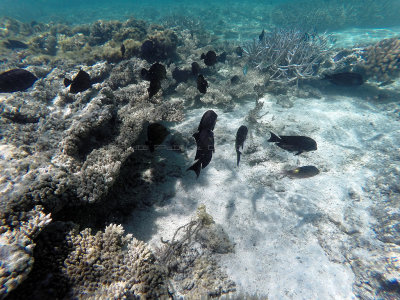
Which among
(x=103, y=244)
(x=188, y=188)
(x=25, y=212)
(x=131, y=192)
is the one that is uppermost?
(x=25, y=212)

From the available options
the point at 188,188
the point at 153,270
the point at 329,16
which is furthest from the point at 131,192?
the point at 329,16

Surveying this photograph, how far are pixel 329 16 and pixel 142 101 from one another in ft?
78.0

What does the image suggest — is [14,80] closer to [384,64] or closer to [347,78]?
[347,78]

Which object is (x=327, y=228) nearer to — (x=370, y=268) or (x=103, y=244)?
(x=370, y=268)

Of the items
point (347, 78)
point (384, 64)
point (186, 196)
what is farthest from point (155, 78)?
point (384, 64)

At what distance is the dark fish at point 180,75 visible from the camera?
7351mm

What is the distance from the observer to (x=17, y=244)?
193cm

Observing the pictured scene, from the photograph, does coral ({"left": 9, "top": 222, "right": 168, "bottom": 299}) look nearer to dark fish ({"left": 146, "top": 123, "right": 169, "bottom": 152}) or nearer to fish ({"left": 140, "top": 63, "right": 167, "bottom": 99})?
dark fish ({"left": 146, "top": 123, "right": 169, "bottom": 152})

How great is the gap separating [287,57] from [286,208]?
302 inches

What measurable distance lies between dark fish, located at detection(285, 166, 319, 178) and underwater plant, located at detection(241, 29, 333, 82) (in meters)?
5.45

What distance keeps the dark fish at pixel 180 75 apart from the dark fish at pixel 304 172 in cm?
528

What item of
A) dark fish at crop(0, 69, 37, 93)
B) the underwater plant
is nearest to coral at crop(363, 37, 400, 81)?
the underwater plant

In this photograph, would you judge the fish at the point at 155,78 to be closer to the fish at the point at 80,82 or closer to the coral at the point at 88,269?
the fish at the point at 80,82

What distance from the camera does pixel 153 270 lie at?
2.57 m
